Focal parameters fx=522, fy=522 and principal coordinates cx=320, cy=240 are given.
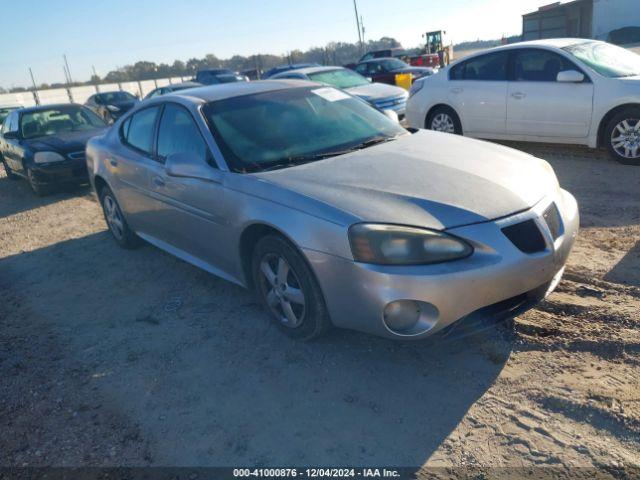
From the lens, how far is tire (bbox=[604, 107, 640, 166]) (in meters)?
6.34

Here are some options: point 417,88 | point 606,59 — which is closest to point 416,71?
point 417,88

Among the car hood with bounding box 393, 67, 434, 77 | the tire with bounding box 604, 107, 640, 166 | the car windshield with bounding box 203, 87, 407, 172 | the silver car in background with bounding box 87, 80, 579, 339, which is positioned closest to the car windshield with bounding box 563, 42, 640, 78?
the tire with bounding box 604, 107, 640, 166

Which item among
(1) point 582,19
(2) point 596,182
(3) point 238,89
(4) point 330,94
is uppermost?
(1) point 582,19

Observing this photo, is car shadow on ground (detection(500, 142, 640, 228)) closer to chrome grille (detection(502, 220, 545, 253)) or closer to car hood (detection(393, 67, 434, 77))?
chrome grille (detection(502, 220, 545, 253))

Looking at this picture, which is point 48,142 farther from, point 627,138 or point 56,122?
point 627,138

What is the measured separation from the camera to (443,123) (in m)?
8.30

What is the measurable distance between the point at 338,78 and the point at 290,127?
338 inches

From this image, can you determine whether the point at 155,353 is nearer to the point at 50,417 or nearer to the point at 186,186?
the point at 50,417

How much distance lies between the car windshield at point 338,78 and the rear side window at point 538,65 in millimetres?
4874

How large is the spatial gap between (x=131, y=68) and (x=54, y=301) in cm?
7675

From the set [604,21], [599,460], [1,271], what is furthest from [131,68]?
[599,460]

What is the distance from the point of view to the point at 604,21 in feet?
122

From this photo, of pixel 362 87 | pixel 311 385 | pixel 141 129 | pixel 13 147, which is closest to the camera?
pixel 311 385

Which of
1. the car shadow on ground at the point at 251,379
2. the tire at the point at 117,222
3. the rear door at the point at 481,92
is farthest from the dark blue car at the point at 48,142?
the rear door at the point at 481,92
